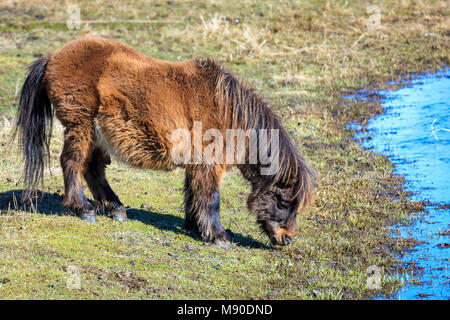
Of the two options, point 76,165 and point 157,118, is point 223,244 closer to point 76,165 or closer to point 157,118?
point 157,118

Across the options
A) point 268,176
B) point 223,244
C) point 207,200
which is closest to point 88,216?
point 207,200

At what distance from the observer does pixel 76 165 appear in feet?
21.1

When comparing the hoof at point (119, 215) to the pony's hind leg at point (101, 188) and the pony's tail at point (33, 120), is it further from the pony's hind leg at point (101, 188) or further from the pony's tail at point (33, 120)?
the pony's tail at point (33, 120)

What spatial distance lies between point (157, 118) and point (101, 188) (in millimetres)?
1359

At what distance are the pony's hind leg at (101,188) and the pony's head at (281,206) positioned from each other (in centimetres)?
165

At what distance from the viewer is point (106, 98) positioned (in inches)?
243

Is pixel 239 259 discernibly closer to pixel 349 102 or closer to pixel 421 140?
pixel 421 140

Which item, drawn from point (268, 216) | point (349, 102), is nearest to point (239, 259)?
point (268, 216)

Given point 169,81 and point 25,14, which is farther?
point 25,14

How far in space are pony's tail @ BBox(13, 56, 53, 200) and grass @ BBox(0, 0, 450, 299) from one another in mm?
492

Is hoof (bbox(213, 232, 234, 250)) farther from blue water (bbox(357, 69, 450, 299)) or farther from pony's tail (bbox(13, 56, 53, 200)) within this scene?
pony's tail (bbox(13, 56, 53, 200))

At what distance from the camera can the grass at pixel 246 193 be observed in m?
5.35
